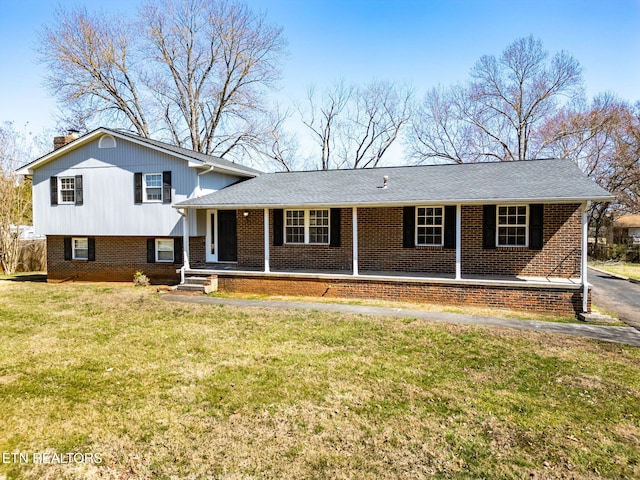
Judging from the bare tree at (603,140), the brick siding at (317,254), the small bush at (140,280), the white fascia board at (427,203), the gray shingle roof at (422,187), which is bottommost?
the small bush at (140,280)

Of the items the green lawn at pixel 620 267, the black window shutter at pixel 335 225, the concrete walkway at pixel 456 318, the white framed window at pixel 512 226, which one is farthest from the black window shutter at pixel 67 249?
the green lawn at pixel 620 267

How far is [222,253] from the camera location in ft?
50.7

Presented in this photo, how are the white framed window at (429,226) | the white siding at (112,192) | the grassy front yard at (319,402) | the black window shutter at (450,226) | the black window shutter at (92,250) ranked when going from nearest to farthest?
the grassy front yard at (319,402) → the black window shutter at (450,226) → the white framed window at (429,226) → the white siding at (112,192) → the black window shutter at (92,250)

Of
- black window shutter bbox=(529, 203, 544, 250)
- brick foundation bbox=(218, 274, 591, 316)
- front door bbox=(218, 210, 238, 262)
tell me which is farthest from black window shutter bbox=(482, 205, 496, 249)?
front door bbox=(218, 210, 238, 262)

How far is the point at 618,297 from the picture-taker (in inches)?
508

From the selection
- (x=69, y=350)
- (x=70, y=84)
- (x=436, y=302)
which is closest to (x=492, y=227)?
(x=436, y=302)

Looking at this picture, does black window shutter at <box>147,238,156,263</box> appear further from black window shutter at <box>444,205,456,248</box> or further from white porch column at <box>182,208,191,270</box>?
black window shutter at <box>444,205,456,248</box>

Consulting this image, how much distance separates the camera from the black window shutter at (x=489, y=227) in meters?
12.1

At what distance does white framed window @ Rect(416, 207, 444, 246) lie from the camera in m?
12.6

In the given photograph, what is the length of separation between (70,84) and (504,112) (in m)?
31.8

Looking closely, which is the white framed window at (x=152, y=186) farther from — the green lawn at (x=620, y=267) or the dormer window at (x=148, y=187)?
the green lawn at (x=620, y=267)

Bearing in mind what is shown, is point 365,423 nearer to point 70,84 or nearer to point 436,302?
point 436,302

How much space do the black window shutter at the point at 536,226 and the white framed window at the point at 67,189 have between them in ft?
54.6

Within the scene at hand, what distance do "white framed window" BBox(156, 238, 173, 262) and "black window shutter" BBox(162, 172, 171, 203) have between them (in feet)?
6.08
